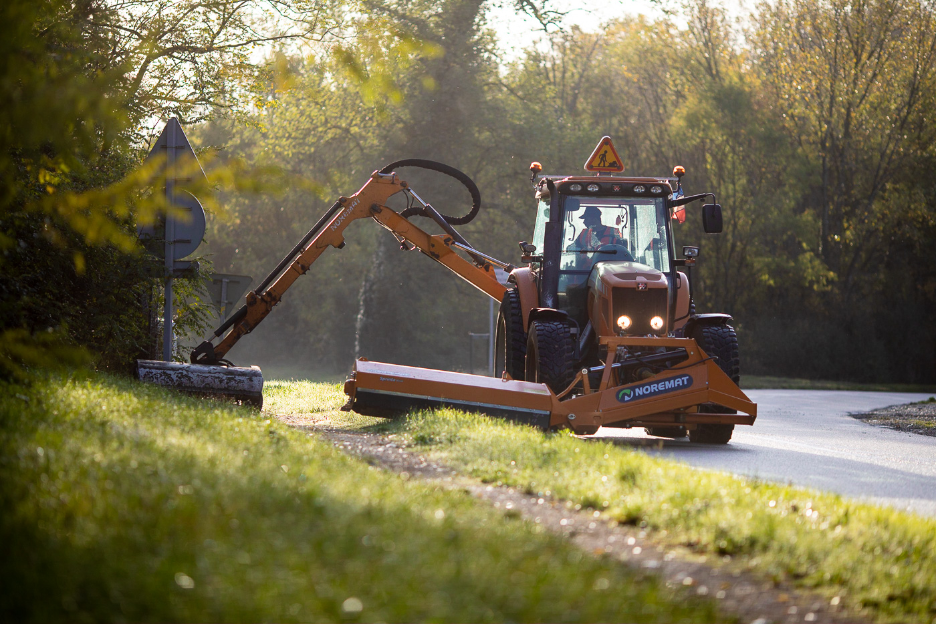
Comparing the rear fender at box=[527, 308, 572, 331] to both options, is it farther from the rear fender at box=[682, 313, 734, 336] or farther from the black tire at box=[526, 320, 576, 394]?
the rear fender at box=[682, 313, 734, 336]

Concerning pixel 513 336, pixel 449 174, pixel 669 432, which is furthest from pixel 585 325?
pixel 449 174

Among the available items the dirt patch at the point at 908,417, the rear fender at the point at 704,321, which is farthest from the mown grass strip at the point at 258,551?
the dirt patch at the point at 908,417

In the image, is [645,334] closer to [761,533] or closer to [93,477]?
[761,533]

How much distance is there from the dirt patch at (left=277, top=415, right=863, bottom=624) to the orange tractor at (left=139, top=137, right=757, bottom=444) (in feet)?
10.8

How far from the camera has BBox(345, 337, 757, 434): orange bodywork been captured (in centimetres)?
1002

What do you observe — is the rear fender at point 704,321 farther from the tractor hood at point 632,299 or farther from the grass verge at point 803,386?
the grass verge at point 803,386

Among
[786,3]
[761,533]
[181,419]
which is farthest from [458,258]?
[786,3]

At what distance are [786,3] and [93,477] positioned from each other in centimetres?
3477

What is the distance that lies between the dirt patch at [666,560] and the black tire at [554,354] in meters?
3.78

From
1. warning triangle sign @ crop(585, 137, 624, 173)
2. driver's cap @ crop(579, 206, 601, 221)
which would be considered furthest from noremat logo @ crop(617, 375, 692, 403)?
warning triangle sign @ crop(585, 137, 624, 173)

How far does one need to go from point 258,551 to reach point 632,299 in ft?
25.7

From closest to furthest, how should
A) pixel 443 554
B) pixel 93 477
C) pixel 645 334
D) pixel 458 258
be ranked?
pixel 443 554, pixel 93 477, pixel 645 334, pixel 458 258

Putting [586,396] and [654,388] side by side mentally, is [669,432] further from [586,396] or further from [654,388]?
[586,396]

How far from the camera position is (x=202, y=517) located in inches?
166
